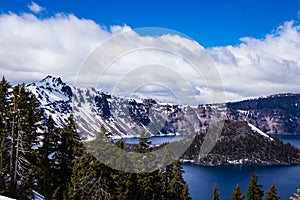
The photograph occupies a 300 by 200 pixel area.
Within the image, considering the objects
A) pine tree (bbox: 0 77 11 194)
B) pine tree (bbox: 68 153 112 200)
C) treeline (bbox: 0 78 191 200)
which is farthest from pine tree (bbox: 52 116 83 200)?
pine tree (bbox: 0 77 11 194)

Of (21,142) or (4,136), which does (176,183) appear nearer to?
(21,142)

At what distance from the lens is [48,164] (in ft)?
114

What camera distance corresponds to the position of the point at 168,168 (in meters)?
43.1

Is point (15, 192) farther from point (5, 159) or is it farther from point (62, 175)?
point (62, 175)

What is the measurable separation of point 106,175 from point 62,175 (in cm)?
603

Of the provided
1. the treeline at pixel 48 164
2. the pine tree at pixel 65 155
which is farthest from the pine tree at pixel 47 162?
the pine tree at pixel 65 155

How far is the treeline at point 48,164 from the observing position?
29.8 metres

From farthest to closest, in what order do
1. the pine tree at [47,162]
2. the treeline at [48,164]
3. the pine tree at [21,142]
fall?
the pine tree at [47,162] < the treeline at [48,164] < the pine tree at [21,142]

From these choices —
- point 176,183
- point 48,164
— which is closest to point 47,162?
point 48,164

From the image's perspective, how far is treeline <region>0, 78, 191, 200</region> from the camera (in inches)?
1172

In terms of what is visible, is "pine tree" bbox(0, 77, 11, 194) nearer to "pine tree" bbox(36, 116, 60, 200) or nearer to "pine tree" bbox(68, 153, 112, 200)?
"pine tree" bbox(36, 116, 60, 200)

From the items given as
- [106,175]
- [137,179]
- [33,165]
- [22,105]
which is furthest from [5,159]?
[137,179]

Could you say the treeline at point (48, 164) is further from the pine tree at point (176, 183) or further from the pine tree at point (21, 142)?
the pine tree at point (176, 183)

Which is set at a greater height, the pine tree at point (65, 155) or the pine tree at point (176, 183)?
the pine tree at point (65, 155)
